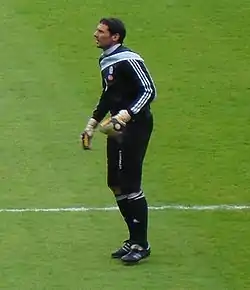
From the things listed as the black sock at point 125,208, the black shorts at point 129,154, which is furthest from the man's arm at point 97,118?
the black sock at point 125,208

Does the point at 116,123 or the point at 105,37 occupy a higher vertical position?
the point at 105,37

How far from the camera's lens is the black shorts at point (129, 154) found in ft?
33.0

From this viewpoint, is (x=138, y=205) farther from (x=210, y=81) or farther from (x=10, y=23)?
(x=10, y=23)

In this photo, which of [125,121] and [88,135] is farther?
[88,135]

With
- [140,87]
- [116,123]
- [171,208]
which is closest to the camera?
[116,123]

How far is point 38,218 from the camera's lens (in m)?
11.5

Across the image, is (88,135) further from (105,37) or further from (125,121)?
(105,37)

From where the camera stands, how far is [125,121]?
9.79 meters

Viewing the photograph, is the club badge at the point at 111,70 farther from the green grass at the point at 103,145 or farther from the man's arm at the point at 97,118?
the green grass at the point at 103,145

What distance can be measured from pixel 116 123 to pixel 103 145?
14.0 feet

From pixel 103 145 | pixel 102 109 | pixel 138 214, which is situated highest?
pixel 102 109

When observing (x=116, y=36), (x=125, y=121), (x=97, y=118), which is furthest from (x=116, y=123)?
(x=116, y=36)

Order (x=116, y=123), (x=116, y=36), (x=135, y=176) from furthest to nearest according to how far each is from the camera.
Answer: (x=135, y=176), (x=116, y=36), (x=116, y=123)

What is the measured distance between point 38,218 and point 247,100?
4.91 meters
